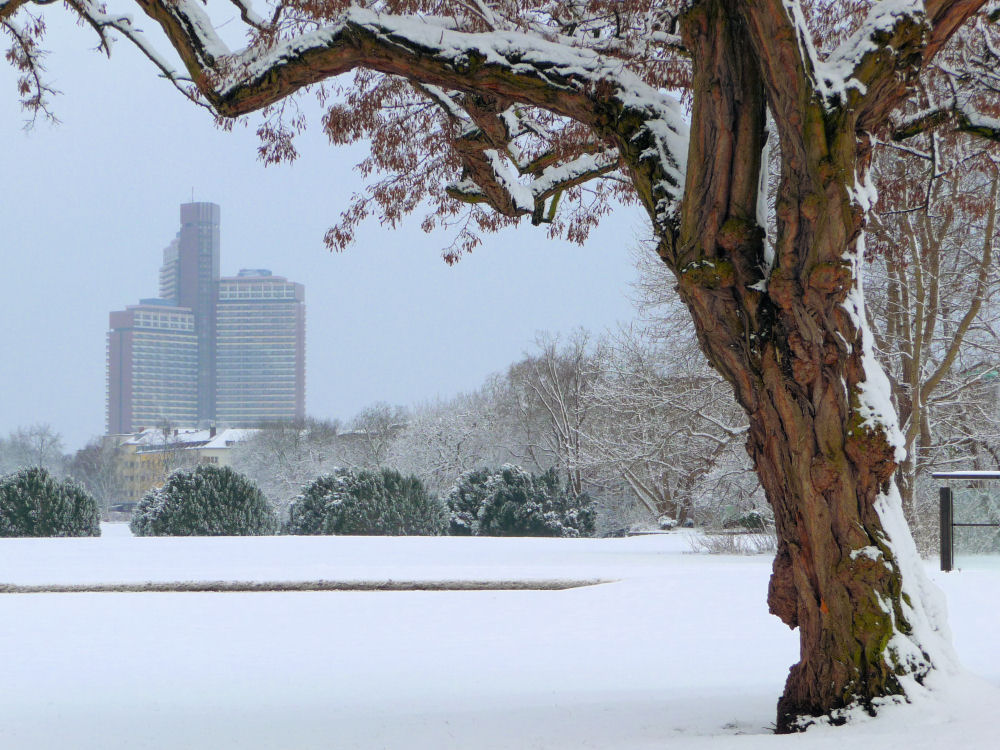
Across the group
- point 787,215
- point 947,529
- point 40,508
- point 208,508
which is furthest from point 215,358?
point 787,215

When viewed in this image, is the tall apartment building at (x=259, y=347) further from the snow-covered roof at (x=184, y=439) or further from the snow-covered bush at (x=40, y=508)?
the snow-covered bush at (x=40, y=508)

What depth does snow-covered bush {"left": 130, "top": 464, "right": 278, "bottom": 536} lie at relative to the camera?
1905 cm

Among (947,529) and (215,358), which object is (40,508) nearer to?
(947,529)

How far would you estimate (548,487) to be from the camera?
73.0 feet

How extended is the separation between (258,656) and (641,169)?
167 inches

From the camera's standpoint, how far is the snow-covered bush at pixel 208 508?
19.0m

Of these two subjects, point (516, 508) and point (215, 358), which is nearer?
point (516, 508)

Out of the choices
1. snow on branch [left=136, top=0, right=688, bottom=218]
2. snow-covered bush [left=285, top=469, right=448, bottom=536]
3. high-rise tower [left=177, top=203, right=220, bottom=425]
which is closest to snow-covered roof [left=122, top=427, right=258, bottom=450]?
snow-covered bush [left=285, top=469, right=448, bottom=536]

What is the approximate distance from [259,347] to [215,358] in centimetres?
1018

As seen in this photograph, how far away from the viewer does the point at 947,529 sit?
10.1 metres

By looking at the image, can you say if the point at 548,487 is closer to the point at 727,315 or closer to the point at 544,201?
the point at 544,201

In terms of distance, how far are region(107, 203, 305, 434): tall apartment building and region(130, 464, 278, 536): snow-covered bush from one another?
428ft

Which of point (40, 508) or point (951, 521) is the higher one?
point (951, 521)

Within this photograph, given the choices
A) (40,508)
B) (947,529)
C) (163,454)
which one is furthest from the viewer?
(163,454)
